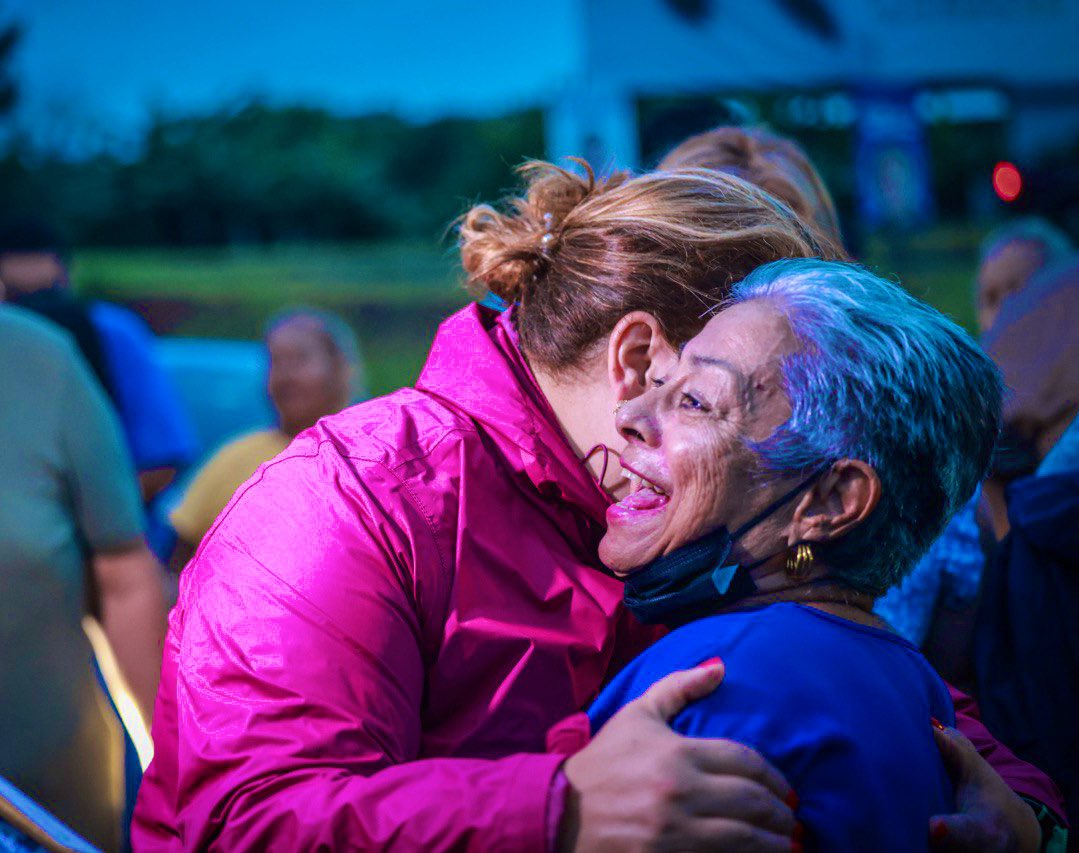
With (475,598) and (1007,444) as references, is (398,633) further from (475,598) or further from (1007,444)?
(1007,444)

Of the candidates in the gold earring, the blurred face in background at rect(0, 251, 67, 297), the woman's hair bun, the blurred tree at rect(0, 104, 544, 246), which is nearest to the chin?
the gold earring

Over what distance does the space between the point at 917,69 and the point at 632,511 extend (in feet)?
22.8

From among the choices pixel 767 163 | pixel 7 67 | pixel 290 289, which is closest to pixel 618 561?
pixel 767 163

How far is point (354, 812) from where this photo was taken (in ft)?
4.32

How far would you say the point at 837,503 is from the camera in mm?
1594

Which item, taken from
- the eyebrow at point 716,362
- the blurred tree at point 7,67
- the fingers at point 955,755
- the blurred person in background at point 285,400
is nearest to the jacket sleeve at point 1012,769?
the fingers at point 955,755

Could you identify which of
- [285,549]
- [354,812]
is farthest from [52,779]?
[354,812]

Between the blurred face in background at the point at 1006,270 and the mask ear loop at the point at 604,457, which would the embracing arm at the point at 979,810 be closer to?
the mask ear loop at the point at 604,457

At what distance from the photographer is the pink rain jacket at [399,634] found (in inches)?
52.8

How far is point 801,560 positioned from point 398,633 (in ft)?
1.94

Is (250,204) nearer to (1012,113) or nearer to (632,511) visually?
(1012,113)

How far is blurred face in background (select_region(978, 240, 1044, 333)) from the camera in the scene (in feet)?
16.8

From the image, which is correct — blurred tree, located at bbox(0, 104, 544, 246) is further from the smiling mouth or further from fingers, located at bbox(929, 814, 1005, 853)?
fingers, located at bbox(929, 814, 1005, 853)

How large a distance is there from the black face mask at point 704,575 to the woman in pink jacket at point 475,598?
17 centimetres
